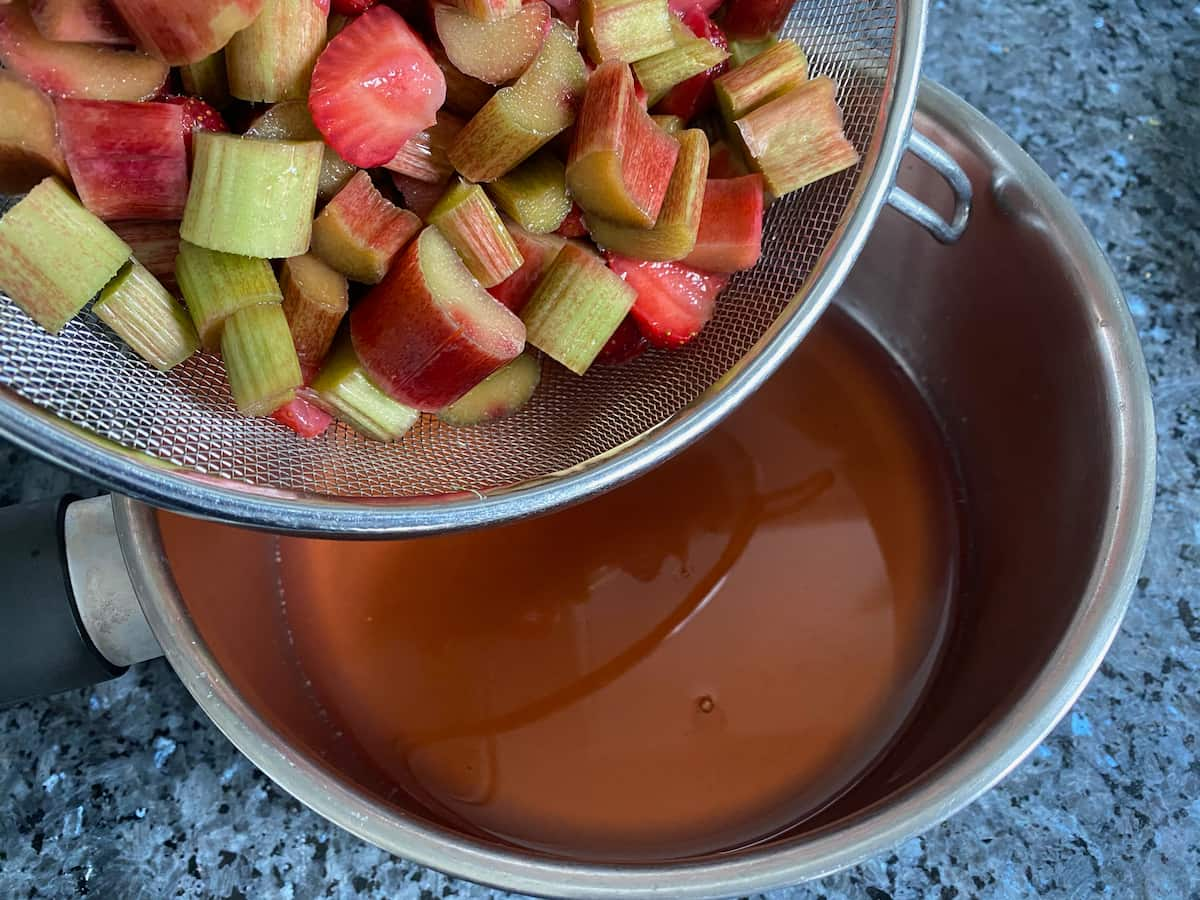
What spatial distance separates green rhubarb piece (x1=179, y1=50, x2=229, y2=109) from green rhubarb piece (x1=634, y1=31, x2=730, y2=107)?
12.2 inches

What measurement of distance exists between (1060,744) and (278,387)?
0.76 meters

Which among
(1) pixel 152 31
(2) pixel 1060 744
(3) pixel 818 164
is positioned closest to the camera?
(1) pixel 152 31

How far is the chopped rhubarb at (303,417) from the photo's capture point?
77cm

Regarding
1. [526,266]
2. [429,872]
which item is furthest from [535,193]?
[429,872]

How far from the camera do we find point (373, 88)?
672 millimetres

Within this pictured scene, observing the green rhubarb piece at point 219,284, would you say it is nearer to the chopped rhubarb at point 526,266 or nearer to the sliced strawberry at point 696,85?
the chopped rhubarb at point 526,266

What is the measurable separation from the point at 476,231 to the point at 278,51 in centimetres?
18

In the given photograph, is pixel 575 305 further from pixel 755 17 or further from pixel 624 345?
pixel 755 17

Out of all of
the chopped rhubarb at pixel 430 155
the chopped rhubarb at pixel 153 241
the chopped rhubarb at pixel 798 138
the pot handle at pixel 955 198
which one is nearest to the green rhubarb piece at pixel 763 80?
the chopped rhubarb at pixel 798 138

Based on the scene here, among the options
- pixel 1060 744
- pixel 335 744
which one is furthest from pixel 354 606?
pixel 1060 744

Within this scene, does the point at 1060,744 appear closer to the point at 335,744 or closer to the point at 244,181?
the point at 335,744

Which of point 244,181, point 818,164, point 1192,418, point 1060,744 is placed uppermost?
point 244,181

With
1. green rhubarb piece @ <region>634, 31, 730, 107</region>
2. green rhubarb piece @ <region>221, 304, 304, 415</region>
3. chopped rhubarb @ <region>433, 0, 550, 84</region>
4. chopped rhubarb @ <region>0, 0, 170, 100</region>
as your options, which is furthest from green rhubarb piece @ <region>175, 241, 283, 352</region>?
green rhubarb piece @ <region>634, 31, 730, 107</region>

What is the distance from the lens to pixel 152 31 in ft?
2.08
